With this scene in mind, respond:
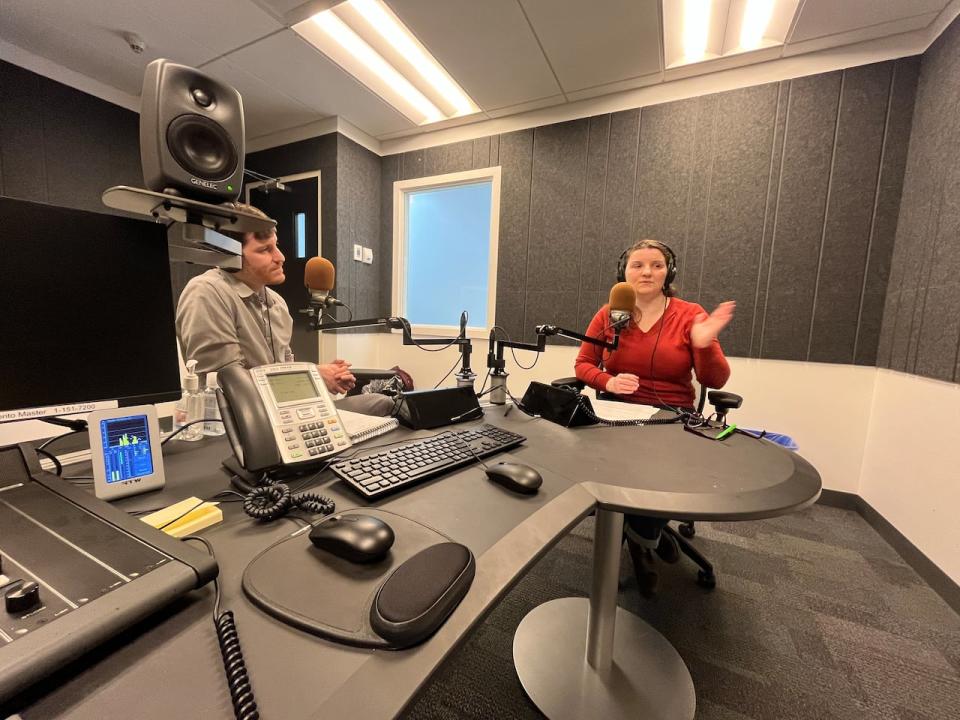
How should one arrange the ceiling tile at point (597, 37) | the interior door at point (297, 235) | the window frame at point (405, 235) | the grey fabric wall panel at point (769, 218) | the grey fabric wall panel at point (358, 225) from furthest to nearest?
the interior door at point (297, 235) < the grey fabric wall panel at point (358, 225) < the window frame at point (405, 235) < the grey fabric wall panel at point (769, 218) < the ceiling tile at point (597, 37)

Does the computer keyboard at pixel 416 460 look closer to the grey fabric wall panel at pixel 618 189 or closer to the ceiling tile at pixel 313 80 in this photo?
the grey fabric wall panel at pixel 618 189

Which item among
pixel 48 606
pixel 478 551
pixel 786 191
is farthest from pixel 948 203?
pixel 48 606

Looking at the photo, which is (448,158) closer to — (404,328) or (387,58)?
(387,58)

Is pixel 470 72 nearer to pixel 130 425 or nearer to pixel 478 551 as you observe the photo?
pixel 130 425

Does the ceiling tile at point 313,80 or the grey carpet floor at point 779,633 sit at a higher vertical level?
the ceiling tile at point 313,80

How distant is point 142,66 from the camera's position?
249 cm

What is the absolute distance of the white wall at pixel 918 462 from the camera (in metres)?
1.48

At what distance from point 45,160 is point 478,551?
12.0 feet

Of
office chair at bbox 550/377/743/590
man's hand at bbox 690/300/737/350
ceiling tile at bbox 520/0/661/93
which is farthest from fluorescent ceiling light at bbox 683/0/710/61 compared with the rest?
office chair at bbox 550/377/743/590

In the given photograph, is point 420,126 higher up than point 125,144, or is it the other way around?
point 420,126

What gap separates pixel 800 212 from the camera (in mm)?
2143

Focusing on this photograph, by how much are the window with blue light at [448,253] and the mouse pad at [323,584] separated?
8.68 ft

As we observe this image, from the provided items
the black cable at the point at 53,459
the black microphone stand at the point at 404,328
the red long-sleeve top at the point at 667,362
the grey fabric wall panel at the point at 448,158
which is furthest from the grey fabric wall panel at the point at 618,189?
the black cable at the point at 53,459

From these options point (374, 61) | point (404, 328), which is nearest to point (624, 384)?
point (404, 328)
